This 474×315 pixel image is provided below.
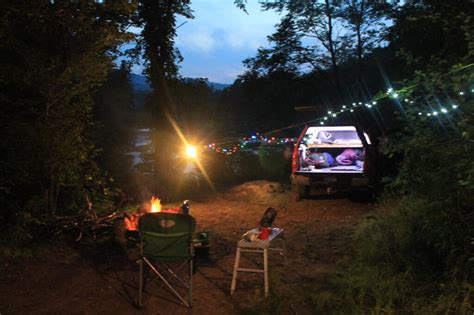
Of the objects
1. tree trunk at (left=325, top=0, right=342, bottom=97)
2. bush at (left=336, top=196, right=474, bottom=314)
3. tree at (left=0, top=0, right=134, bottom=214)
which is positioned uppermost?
tree trunk at (left=325, top=0, right=342, bottom=97)

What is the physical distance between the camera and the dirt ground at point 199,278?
5.00m

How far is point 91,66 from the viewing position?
24.0ft

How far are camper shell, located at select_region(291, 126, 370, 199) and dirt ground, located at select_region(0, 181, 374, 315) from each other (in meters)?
1.27

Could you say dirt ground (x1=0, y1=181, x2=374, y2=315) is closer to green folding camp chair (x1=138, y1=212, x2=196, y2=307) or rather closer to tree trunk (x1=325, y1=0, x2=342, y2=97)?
green folding camp chair (x1=138, y1=212, x2=196, y2=307)

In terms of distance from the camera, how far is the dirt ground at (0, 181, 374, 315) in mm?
5004

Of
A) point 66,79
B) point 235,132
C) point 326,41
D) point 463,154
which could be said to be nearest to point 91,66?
point 66,79

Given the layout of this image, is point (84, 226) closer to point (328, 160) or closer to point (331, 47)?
point (328, 160)

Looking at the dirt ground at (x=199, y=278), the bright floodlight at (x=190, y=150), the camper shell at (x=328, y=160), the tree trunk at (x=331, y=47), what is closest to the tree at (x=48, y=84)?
the dirt ground at (x=199, y=278)

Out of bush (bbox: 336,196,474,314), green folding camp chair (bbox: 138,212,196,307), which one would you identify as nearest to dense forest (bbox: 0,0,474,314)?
bush (bbox: 336,196,474,314)

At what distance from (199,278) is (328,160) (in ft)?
19.2

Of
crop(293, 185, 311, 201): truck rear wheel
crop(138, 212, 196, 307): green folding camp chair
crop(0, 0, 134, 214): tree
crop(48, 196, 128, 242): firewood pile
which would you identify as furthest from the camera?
crop(293, 185, 311, 201): truck rear wheel

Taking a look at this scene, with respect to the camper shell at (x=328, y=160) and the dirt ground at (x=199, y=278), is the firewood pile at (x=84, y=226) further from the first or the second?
the camper shell at (x=328, y=160)

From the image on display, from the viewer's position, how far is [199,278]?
5977 mm

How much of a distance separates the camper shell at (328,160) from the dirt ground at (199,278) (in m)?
1.27
